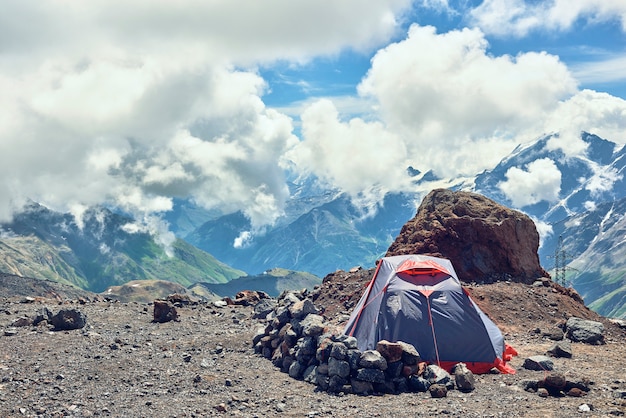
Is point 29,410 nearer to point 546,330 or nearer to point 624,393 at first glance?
point 624,393

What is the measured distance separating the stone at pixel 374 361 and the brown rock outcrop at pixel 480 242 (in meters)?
21.1

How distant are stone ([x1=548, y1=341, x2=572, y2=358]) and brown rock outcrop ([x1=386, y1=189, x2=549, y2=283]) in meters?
13.7

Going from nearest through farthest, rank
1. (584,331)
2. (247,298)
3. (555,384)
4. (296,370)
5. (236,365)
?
(555,384)
(296,370)
(236,365)
(584,331)
(247,298)

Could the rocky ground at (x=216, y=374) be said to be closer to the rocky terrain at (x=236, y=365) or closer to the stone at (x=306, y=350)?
the rocky terrain at (x=236, y=365)

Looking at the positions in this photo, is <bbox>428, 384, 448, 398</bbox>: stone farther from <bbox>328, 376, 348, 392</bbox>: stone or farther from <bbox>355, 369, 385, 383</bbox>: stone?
<bbox>328, 376, 348, 392</bbox>: stone

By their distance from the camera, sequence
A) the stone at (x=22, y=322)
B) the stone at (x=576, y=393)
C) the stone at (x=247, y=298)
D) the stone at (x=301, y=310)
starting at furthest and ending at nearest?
the stone at (x=247, y=298) < the stone at (x=22, y=322) < the stone at (x=301, y=310) < the stone at (x=576, y=393)

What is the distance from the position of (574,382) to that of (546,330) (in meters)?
13.5

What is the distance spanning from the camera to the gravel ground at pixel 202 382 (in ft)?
67.3

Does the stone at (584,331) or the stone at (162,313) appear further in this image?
the stone at (162,313)

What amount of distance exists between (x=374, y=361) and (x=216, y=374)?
24.5 ft

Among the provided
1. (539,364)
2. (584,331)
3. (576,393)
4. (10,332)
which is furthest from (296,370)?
(584,331)

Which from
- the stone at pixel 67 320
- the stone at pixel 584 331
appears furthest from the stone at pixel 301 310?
the stone at pixel 584 331

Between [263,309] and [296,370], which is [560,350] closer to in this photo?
[296,370]

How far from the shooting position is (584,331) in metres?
33.4
